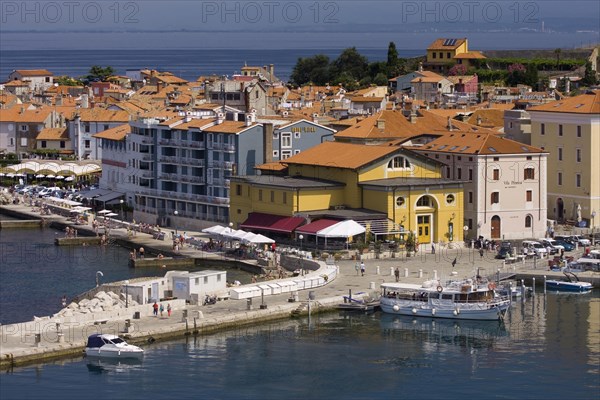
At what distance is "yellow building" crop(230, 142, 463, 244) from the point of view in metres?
60.2

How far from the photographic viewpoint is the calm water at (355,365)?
133ft

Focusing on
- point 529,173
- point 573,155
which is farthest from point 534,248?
point 573,155

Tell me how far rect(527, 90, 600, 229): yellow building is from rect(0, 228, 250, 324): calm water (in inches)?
607

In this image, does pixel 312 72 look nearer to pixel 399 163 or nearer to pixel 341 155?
pixel 341 155

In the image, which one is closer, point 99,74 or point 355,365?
point 355,365

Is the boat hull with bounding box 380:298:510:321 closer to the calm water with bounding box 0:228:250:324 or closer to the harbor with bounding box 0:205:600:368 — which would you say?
the harbor with bounding box 0:205:600:368

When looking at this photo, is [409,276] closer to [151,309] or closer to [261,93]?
[151,309]

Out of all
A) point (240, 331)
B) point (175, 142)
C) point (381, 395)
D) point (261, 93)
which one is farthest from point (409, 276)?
point (261, 93)

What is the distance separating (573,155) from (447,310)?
18.9 metres

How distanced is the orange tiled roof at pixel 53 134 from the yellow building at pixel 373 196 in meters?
35.8

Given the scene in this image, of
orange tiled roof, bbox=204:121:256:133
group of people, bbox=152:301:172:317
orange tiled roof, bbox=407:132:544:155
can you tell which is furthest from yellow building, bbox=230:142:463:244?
group of people, bbox=152:301:172:317

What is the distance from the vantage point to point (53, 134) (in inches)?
3851

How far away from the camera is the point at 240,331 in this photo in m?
47.4

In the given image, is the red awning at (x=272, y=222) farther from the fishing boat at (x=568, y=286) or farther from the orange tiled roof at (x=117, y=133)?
the orange tiled roof at (x=117, y=133)
